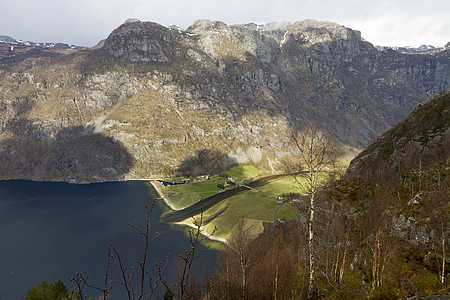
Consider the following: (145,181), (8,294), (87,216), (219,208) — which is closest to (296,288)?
(8,294)

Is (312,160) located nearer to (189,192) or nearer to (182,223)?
(182,223)

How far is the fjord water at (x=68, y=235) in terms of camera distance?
220 ft

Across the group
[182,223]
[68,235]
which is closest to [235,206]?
[182,223]

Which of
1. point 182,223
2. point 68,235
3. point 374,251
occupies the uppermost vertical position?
point 374,251

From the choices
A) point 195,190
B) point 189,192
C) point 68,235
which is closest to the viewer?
point 68,235

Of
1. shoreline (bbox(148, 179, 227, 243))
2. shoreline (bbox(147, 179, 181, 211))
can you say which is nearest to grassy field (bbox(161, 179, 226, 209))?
shoreline (bbox(147, 179, 181, 211))

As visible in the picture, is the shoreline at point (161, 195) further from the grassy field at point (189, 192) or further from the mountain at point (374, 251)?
the mountain at point (374, 251)

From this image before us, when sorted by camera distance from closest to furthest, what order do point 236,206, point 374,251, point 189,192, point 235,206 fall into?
1. point 374,251
2. point 236,206
3. point 235,206
4. point 189,192

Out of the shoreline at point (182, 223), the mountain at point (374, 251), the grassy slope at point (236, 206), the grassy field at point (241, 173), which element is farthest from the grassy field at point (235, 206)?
the mountain at point (374, 251)

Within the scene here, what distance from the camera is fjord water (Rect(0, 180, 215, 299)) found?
66.9m

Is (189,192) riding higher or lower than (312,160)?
lower

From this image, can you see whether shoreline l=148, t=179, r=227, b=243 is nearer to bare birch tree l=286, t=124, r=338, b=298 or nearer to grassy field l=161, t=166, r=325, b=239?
grassy field l=161, t=166, r=325, b=239

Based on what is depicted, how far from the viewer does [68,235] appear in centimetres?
8981

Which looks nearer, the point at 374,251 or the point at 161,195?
the point at 374,251
